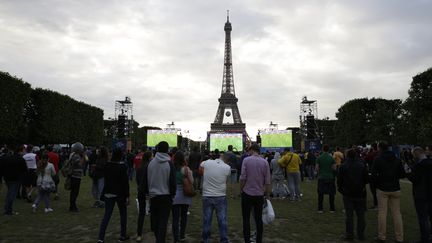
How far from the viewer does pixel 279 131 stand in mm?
37031

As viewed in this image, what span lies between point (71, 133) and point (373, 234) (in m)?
40.2

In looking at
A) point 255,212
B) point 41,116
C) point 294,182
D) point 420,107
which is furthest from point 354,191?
point 41,116

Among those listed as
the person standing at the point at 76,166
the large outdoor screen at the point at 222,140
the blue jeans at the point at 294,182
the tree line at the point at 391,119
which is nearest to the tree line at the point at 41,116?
the large outdoor screen at the point at 222,140

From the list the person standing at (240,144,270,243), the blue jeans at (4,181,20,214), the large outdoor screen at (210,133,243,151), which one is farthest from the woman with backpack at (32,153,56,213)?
the large outdoor screen at (210,133,243,151)

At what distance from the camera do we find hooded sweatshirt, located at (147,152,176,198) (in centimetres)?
639

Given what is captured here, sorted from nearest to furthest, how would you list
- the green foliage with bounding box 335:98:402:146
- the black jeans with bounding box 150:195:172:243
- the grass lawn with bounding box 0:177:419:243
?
the black jeans with bounding box 150:195:172:243
the grass lawn with bounding box 0:177:419:243
the green foliage with bounding box 335:98:402:146

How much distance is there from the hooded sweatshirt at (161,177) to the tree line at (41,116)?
→ 3004 centimetres

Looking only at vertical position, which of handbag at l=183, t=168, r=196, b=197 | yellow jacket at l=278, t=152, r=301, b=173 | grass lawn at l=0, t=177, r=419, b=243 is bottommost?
grass lawn at l=0, t=177, r=419, b=243

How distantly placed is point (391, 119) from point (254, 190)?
49896mm

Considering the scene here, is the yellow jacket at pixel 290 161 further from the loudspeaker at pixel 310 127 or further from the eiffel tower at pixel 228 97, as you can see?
the eiffel tower at pixel 228 97

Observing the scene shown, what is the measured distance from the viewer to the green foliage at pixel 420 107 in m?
34.8

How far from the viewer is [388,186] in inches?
306

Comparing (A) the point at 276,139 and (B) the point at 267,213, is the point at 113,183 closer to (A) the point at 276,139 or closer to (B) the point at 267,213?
(B) the point at 267,213

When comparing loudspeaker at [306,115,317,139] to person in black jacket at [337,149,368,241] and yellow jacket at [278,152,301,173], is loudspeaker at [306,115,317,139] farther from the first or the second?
person in black jacket at [337,149,368,241]
